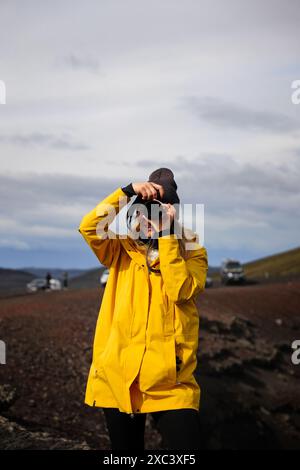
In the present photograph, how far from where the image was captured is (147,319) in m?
4.27

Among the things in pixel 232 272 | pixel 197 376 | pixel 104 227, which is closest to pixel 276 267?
pixel 232 272

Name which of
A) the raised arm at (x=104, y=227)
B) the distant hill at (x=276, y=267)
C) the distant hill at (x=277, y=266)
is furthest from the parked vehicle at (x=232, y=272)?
the raised arm at (x=104, y=227)

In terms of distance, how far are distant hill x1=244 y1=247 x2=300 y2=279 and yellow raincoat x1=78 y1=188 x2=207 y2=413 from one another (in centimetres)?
6005

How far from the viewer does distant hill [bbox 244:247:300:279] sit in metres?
77.4

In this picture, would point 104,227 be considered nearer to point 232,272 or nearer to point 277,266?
point 232,272

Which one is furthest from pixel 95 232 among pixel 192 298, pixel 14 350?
pixel 14 350

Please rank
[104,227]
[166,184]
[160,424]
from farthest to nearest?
[104,227]
[166,184]
[160,424]

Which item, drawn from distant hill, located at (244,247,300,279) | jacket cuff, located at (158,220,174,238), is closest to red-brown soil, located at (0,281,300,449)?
jacket cuff, located at (158,220,174,238)

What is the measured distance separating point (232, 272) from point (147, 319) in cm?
4402

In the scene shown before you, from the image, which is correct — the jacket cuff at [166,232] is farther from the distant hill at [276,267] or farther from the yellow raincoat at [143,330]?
the distant hill at [276,267]

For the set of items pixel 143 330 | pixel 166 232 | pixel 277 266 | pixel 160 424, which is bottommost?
pixel 160 424

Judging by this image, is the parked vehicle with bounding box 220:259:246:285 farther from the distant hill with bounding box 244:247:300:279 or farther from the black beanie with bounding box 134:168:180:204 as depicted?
the black beanie with bounding box 134:168:180:204

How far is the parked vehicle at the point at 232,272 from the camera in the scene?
47562 millimetres

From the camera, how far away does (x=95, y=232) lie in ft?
15.1
